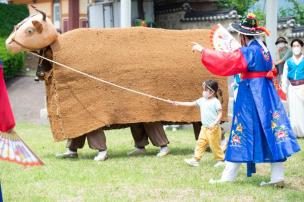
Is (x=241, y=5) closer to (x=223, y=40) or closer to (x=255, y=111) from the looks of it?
(x=223, y=40)

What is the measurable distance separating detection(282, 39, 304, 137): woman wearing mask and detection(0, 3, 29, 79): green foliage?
9.86 metres

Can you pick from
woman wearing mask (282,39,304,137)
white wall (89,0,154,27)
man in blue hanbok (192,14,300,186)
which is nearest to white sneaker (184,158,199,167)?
man in blue hanbok (192,14,300,186)

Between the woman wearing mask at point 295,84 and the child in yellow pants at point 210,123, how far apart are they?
11.1ft

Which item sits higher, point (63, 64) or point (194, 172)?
point (63, 64)

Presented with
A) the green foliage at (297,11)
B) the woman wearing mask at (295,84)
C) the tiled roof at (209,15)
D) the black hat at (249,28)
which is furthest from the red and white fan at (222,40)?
the green foliage at (297,11)

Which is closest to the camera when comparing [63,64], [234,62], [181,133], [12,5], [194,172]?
[234,62]

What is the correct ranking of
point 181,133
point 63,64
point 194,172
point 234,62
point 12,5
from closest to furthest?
point 234,62
point 194,172
point 63,64
point 181,133
point 12,5

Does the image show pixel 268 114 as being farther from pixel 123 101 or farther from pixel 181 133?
pixel 181 133

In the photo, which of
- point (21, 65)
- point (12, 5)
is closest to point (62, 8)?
point (12, 5)

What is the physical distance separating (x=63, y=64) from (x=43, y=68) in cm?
36

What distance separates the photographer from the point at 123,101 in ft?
31.1

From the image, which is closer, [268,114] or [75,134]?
[268,114]

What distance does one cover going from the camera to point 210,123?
339 inches

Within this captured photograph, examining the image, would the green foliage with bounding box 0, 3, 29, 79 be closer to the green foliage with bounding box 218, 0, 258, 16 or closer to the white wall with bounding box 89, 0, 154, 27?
the white wall with bounding box 89, 0, 154, 27
